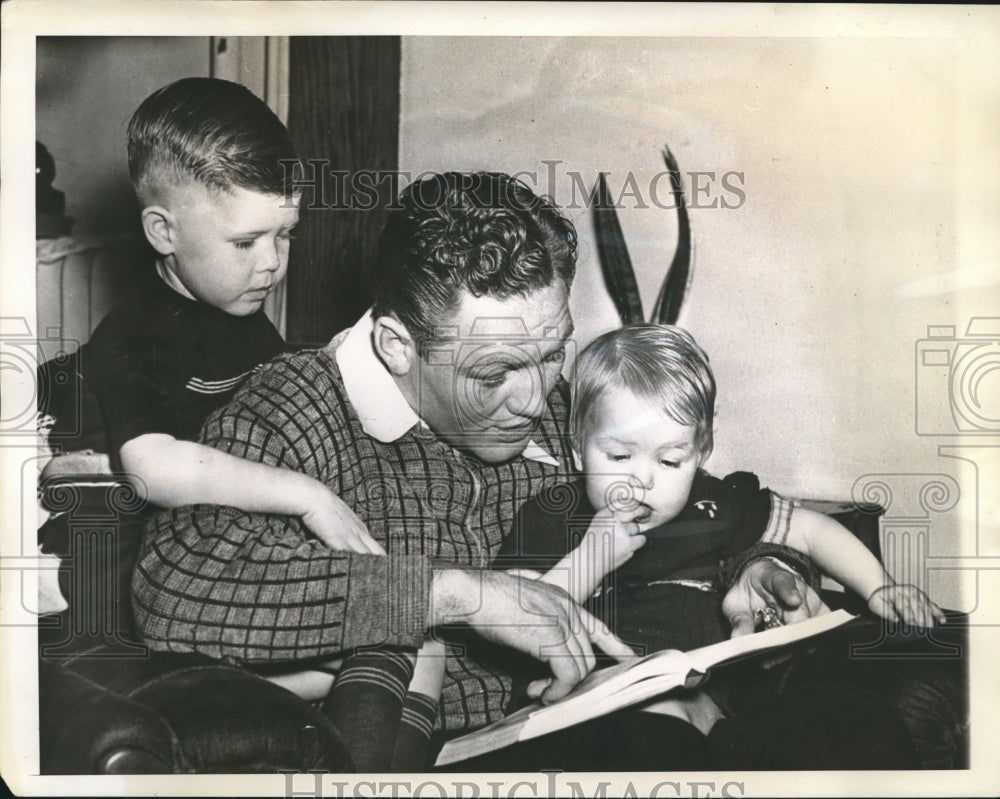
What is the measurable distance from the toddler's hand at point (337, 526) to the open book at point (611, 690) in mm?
403

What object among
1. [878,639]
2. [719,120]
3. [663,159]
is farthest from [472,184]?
[878,639]

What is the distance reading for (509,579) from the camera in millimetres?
1836

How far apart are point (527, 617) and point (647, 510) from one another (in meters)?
0.30

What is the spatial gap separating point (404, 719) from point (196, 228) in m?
0.98

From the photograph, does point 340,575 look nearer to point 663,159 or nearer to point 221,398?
→ point 221,398

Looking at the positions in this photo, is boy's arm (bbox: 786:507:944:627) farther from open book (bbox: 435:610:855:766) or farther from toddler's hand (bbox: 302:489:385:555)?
toddler's hand (bbox: 302:489:385:555)

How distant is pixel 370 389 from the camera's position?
1.84 metres

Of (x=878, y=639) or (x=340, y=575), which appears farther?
(x=878, y=639)

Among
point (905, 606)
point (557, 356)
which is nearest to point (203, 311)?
point (557, 356)

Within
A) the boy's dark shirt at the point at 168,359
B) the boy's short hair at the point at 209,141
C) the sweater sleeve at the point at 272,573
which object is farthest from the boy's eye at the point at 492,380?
the boy's short hair at the point at 209,141

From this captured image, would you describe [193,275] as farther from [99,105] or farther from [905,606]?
[905,606]

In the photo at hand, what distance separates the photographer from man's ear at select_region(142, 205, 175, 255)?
6.04ft

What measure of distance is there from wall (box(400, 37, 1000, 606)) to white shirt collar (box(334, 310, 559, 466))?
352 millimetres

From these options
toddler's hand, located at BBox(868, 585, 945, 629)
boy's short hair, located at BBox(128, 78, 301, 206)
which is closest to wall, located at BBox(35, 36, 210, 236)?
boy's short hair, located at BBox(128, 78, 301, 206)
